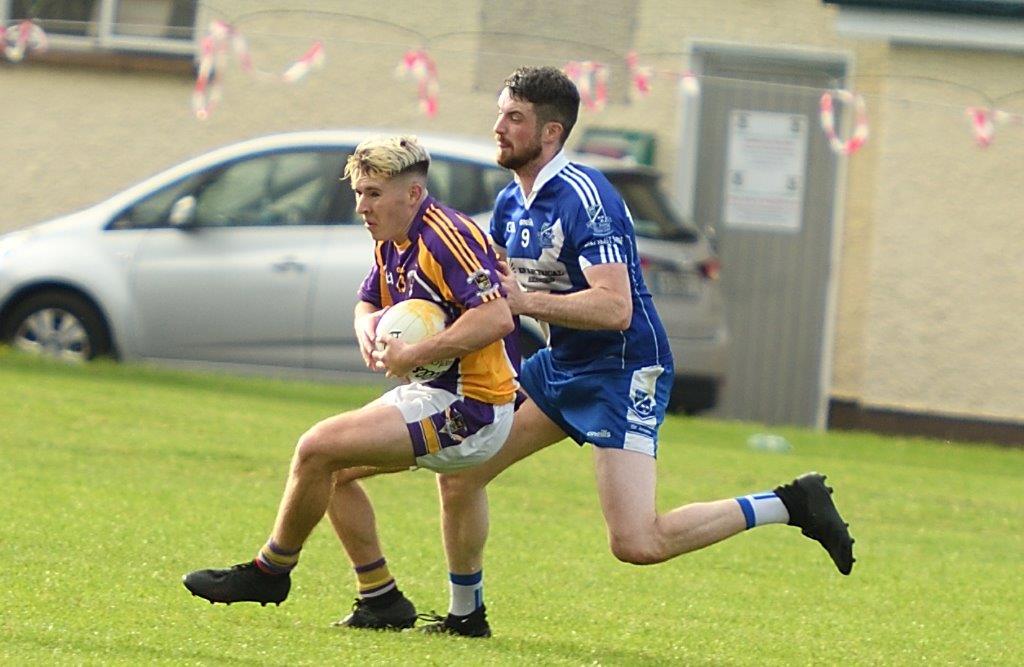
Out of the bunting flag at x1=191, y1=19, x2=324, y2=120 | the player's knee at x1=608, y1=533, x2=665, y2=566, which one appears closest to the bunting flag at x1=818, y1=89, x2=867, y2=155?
the bunting flag at x1=191, y1=19, x2=324, y2=120

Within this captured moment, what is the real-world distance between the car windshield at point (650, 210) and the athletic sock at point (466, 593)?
24.6ft

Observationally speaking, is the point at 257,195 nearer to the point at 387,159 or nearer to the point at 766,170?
the point at 766,170

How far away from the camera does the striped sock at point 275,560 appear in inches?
256

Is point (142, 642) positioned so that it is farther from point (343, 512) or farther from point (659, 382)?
point (659, 382)

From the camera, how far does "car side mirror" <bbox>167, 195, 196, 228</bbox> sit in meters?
14.3

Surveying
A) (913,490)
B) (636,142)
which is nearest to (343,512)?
(913,490)

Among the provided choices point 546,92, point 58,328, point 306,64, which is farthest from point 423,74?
point 546,92

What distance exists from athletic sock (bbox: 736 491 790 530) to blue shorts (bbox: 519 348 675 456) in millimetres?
356

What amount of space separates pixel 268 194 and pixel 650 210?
2.73 m

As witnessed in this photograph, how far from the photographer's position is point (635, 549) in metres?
6.61

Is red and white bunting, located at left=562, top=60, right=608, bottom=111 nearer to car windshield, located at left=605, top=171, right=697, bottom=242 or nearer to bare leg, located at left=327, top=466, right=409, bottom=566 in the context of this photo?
car windshield, located at left=605, top=171, right=697, bottom=242

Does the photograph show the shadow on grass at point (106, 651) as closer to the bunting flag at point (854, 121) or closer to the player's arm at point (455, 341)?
the player's arm at point (455, 341)

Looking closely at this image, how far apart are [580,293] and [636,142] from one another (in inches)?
427

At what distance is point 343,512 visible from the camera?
678 centimetres
